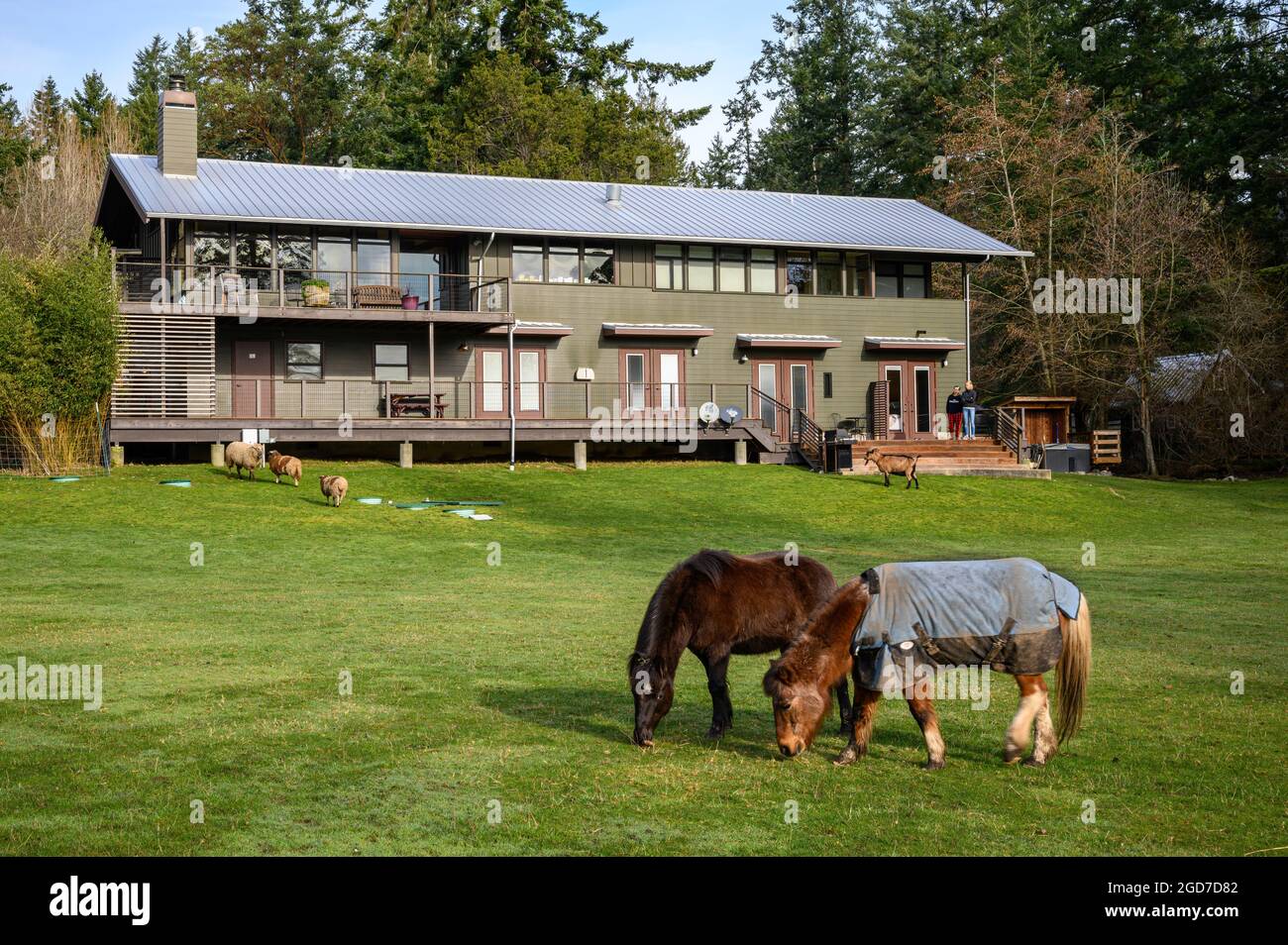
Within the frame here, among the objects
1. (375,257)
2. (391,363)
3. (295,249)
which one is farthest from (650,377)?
(295,249)

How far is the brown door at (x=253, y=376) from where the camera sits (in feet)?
117

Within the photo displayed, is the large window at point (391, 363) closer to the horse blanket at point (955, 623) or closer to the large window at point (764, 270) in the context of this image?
the large window at point (764, 270)

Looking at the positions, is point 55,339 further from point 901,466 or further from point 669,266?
point 901,466

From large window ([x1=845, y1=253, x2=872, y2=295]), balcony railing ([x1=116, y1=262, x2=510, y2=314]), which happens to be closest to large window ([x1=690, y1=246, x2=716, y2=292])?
large window ([x1=845, y1=253, x2=872, y2=295])

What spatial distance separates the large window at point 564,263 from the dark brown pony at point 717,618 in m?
30.9

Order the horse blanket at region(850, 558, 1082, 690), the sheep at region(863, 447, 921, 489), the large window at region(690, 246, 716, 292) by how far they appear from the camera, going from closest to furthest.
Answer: the horse blanket at region(850, 558, 1082, 690), the sheep at region(863, 447, 921, 489), the large window at region(690, 246, 716, 292)

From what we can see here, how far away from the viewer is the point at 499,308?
37.8m

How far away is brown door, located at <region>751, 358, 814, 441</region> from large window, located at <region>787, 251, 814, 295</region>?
8.06 feet

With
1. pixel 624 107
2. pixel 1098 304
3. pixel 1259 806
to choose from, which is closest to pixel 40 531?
pixel 1259 806

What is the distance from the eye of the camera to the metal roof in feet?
119

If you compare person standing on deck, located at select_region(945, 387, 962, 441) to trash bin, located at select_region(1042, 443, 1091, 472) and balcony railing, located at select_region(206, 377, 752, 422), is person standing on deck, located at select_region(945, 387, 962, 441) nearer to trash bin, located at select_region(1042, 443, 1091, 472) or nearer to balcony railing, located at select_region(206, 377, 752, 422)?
trash bin, located at select_region(1042, 443, 1091, 472)

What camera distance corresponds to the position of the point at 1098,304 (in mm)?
47344

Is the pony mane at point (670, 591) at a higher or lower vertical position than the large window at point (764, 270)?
lower

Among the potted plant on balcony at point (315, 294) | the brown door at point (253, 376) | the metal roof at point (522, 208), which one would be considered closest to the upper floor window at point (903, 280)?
the metal roof at point (522, 208)
